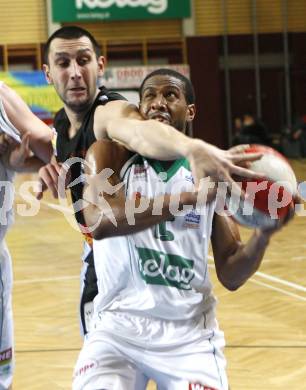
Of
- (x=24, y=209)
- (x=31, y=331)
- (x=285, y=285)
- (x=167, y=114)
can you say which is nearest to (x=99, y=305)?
(x=167, y=114)

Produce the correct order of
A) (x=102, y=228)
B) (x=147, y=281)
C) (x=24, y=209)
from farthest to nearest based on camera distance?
(x=24, y=209)
(x=147, y=281)
(x=102, y=228)

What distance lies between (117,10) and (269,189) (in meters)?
17.8

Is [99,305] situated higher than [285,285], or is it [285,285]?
[99,305]

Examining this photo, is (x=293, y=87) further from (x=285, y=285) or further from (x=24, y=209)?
(x=285, y=285)

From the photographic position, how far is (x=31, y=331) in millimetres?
5969

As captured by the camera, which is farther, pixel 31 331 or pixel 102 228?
pixel 31 331

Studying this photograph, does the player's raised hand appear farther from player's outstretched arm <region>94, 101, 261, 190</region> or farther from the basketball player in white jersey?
the basketball player in white jersey

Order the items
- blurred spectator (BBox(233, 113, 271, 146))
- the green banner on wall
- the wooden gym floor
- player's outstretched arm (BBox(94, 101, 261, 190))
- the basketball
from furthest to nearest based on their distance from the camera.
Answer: the green banner on wall
blurred spectator (BBox(233, 113, 271, 146))
the wooden gym floor
the basketball
player's outstretched arm (BBox(94, 101, 261, 190))

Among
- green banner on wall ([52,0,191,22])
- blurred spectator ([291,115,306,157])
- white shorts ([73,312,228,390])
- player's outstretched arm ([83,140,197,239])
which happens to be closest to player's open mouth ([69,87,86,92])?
player's outstretched arm ([83,140,197,239])

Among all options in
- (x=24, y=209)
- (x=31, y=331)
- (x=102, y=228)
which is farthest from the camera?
(x=24, y=209)

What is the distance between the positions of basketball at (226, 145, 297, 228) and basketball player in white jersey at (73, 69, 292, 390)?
4.9 inches

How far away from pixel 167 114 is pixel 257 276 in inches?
199

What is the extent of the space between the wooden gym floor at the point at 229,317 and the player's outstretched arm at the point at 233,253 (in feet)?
6.43

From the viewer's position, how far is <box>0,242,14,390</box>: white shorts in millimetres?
3787
